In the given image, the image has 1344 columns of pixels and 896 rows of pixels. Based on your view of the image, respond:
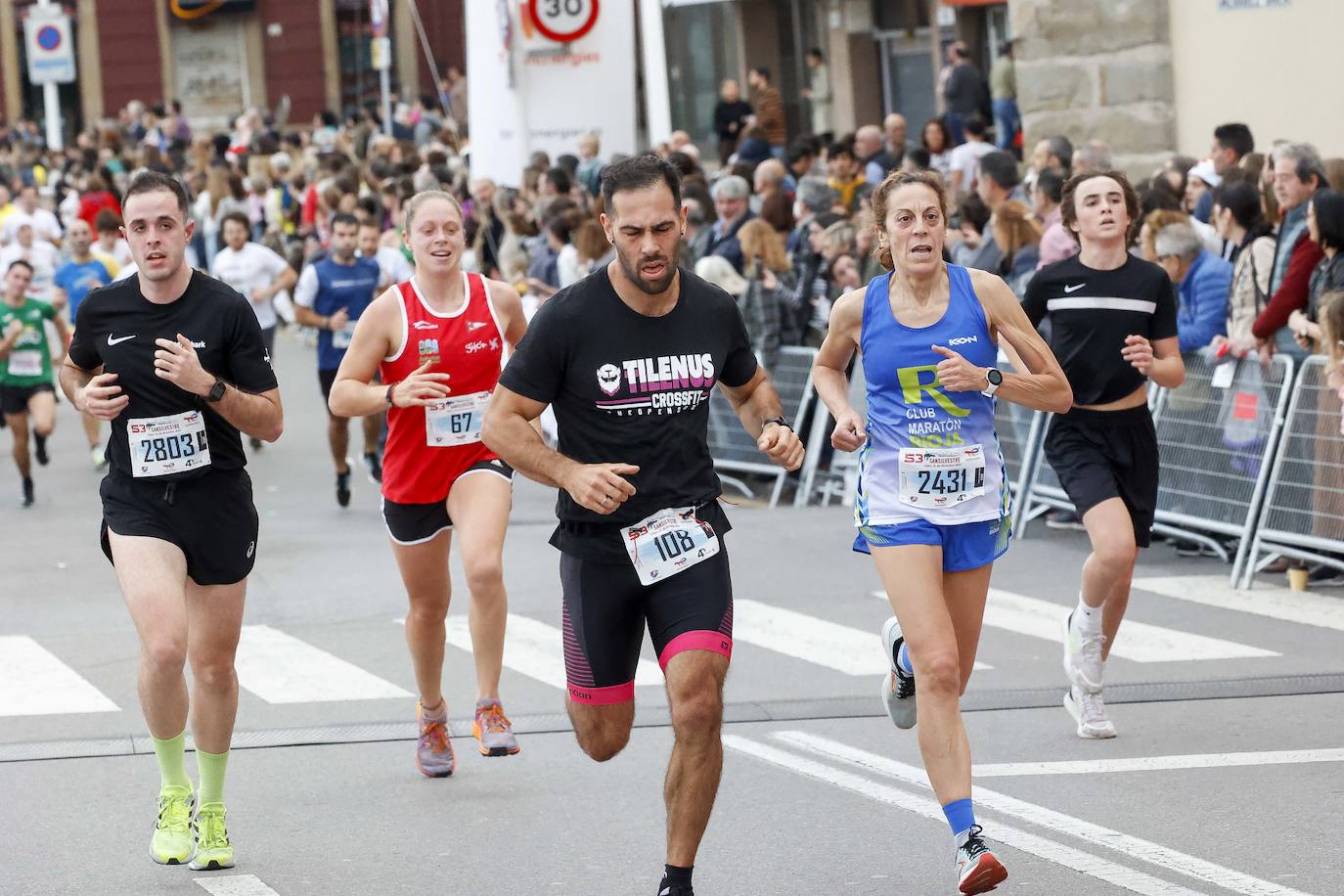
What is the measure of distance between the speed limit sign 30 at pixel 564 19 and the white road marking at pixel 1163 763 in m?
17.6

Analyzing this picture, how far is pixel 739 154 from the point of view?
21.9m

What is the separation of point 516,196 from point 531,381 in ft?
53.8

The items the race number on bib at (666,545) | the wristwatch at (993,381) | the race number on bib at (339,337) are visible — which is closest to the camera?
the race number on bib at (666,545)

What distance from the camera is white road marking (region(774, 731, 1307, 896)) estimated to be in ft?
19.9

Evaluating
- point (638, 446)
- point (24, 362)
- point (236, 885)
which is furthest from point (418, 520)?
point (24, 362)

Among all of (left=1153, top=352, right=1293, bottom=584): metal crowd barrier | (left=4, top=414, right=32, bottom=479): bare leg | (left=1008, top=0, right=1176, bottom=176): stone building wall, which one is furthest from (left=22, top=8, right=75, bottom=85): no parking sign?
(left=1153, top=352, right=1293, bottom=584): metal crowd barrier

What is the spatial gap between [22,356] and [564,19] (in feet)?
31.5

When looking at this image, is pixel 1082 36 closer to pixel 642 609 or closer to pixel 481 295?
pixel 481 295

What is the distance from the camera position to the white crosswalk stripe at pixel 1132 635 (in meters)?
9.59

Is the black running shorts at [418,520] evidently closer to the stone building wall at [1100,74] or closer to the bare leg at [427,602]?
the bare leg at [427,602]

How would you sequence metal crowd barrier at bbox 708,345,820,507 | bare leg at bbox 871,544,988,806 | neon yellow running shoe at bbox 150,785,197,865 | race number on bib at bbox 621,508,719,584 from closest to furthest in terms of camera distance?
race number on bib at bbox 621,508,719,584 < bare leg at bbox 871,544,988,806 < neon yellow running shoe at bbox 150,785,197,865 < metal crowd barrier at bbox 708,345,820,507

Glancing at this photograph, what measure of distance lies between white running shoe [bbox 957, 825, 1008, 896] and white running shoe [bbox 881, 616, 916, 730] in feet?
4.85

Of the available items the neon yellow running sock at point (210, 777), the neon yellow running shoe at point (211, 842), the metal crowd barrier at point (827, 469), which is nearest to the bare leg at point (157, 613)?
the neon yellow running sock at point (210, 777)

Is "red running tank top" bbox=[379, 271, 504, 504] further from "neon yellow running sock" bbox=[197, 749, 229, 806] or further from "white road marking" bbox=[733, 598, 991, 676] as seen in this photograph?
"white road marking" bbox=[733, 598, 991, 676]
